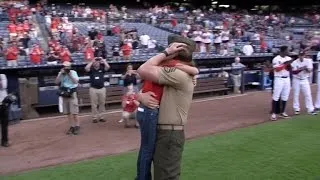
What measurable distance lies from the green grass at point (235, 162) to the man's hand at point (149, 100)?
2.42 m

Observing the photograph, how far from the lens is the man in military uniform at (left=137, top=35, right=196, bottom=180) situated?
10.9 ft

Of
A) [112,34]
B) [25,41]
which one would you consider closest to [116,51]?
[25,41]

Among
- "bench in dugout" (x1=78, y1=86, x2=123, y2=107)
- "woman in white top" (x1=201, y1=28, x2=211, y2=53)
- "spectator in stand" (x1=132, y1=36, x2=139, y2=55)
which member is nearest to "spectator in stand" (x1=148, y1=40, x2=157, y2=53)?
"spectator in stand" (x1=132, y1=36, x2=139, y2=55)

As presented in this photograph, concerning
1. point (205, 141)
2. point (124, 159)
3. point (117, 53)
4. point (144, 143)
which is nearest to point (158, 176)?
point (144, 143)

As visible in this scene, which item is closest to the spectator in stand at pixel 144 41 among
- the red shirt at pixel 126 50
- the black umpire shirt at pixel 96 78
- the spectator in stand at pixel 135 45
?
the spectator in stand at pixel 135 45

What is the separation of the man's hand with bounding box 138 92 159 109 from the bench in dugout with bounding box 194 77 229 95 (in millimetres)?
10985

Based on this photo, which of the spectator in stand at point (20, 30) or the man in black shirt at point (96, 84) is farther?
the spectator in stand at point (20, 30)

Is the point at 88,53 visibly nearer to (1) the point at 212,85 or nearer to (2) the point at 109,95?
(2) the point at 109,95

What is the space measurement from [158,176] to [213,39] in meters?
20.3

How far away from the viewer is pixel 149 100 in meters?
3.36

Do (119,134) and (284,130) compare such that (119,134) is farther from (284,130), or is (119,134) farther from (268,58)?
(268,58)

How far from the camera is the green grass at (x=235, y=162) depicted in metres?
5.66

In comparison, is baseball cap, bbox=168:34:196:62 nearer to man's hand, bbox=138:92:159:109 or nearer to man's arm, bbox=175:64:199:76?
man's arm, bbox=175:64:199:76

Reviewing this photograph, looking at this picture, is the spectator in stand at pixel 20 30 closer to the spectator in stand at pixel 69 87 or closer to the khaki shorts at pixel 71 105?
the spectator in stand at pixel 69 87
